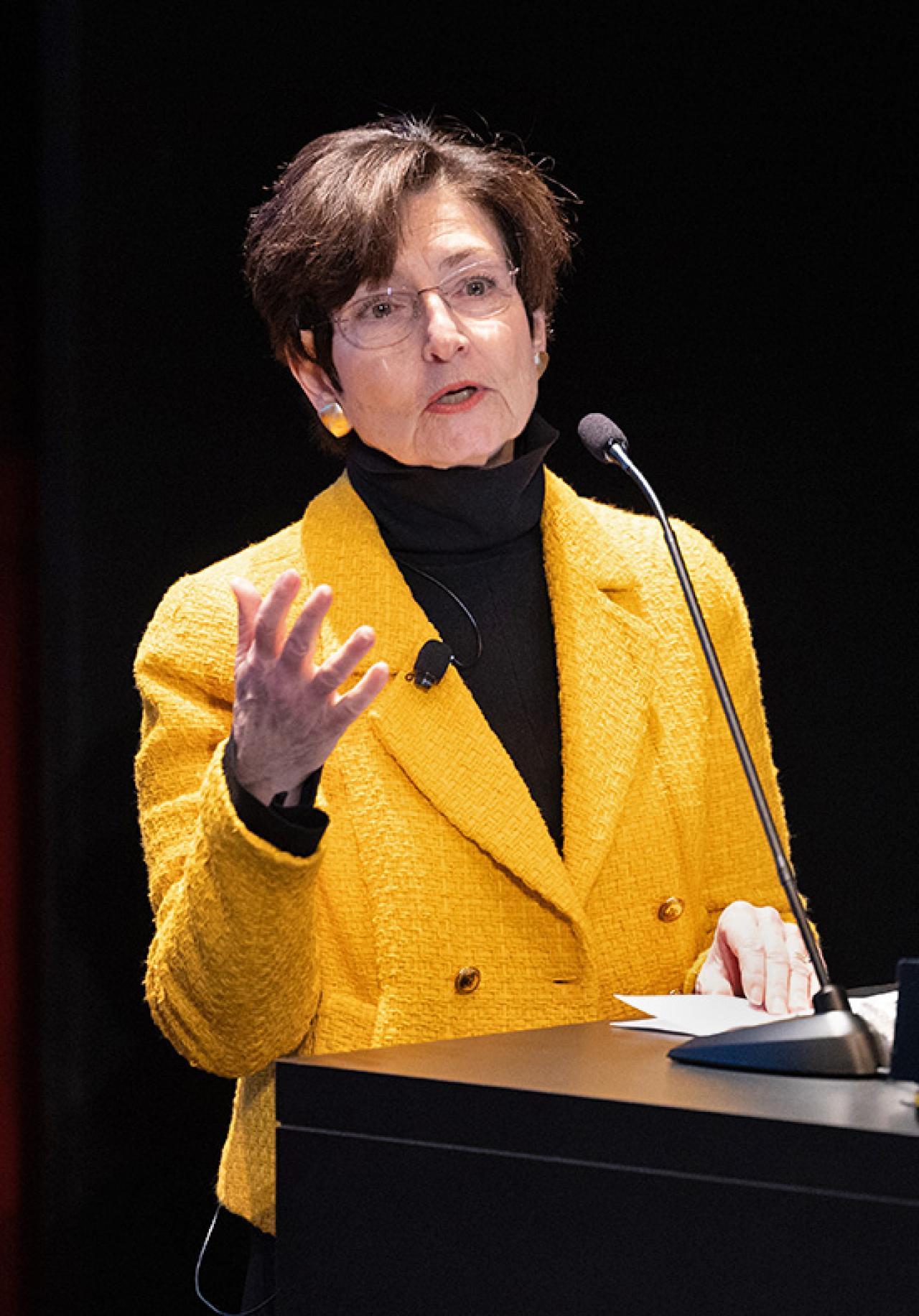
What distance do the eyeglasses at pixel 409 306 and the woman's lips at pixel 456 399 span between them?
0.23 ft

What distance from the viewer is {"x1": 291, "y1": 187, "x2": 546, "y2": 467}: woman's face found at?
5.47 feet

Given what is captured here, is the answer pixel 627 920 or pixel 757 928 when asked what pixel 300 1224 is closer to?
pixel 757 928

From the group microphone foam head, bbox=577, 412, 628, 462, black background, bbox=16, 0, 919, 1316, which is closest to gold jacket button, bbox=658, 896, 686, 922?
microphone foam head, bbox=577, 412, 628, 462

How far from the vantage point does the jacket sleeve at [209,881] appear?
1244 mm

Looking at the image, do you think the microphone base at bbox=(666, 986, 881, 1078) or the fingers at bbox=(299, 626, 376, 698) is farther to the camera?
the fingers at bbox=(299, 626, 376, 698)

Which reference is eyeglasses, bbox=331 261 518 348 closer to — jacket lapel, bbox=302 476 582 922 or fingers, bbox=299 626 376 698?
jacket lapel, bbox=302 476 582 922

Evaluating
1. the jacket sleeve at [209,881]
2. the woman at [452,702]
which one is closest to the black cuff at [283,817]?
the jacket sleeve at [209,881]

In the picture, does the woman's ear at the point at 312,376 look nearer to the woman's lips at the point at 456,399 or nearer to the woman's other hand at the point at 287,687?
the woman's lips at the point at 456,399

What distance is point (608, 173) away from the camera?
264 cm

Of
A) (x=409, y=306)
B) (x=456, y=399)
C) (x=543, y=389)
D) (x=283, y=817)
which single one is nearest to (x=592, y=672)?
(x=456, y=399)

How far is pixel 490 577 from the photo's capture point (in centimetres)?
171

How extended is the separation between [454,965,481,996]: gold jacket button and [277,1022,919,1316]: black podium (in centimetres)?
51

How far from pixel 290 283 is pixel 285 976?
0.75 metres

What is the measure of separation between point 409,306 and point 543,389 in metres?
1.02
